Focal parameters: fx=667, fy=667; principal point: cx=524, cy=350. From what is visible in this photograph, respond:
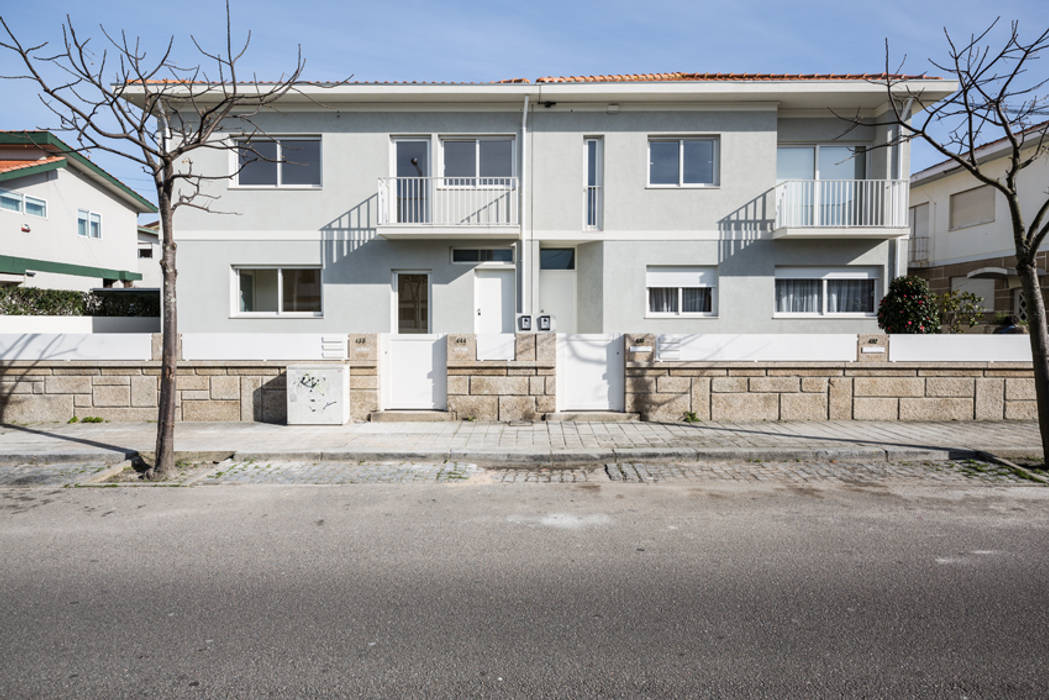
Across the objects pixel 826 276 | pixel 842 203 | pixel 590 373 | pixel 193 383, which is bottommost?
pixel 193 383

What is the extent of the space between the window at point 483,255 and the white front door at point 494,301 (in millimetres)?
272

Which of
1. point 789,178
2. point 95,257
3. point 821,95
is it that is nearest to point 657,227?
point 789,178

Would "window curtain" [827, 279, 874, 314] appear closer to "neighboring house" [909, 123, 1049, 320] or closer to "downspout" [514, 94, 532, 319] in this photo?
"neighboring house" [909, 123, 1049, 320]

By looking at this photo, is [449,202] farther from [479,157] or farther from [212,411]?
[212,411]

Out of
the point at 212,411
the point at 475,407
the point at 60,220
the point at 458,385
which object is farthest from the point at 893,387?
the point at 60,220

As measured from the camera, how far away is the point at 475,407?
416 inches

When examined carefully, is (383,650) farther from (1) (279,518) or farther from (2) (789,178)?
(2) (789,178)

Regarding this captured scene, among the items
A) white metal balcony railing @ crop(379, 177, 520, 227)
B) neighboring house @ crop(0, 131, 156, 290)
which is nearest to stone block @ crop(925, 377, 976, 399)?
white metal balcony railing @ crop(379, 177, 520, 227)

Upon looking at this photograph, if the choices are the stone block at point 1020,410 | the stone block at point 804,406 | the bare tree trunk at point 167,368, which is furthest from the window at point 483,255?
the stone block at point 1020,410

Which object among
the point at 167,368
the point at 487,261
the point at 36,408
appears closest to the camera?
the point at 167,368

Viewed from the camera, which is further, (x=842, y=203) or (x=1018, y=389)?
(x=842, y=203)

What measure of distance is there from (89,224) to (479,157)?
1745cm

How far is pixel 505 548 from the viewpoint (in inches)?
194

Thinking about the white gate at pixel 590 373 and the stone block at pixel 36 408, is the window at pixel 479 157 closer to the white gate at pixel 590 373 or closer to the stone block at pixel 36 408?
the white gate at pixel 590 373
